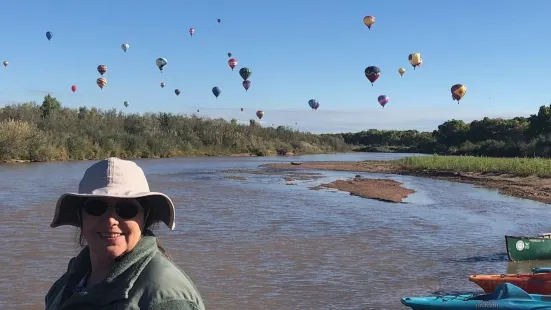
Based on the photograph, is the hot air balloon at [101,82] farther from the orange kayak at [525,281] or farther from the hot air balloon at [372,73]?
the orange kayak at [525,281]

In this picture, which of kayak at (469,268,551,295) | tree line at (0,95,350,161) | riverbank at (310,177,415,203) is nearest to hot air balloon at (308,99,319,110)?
tree line at (0,95,350,161)

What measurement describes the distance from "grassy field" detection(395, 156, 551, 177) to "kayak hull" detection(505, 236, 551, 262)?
2331 cm

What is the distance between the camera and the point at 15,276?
10.2m

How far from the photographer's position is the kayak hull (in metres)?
11.7

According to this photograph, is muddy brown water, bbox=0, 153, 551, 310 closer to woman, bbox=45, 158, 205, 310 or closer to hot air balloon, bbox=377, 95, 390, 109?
woman, bbox=45, 158, 205, 310

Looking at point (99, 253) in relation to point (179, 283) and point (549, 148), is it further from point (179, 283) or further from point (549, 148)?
point (549, 148)

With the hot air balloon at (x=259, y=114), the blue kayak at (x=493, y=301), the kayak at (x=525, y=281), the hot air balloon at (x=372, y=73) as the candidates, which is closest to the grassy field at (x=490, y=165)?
the hot air balloon at (x=372, y=73)

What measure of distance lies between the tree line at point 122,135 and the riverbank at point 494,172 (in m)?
26.6

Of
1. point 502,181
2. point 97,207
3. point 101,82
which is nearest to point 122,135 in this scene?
point 101,82

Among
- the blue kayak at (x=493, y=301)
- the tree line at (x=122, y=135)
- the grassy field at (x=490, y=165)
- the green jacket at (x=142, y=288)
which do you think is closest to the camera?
the green jacket at (x=142, y=288)

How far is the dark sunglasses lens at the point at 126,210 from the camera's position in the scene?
→ 6.75 feet

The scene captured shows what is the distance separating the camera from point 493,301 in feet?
22.9

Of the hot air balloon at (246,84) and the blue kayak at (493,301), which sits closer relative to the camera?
the blue kayak at (493,301)

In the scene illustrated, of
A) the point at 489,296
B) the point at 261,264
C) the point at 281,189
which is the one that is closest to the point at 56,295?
the point at 489,296
